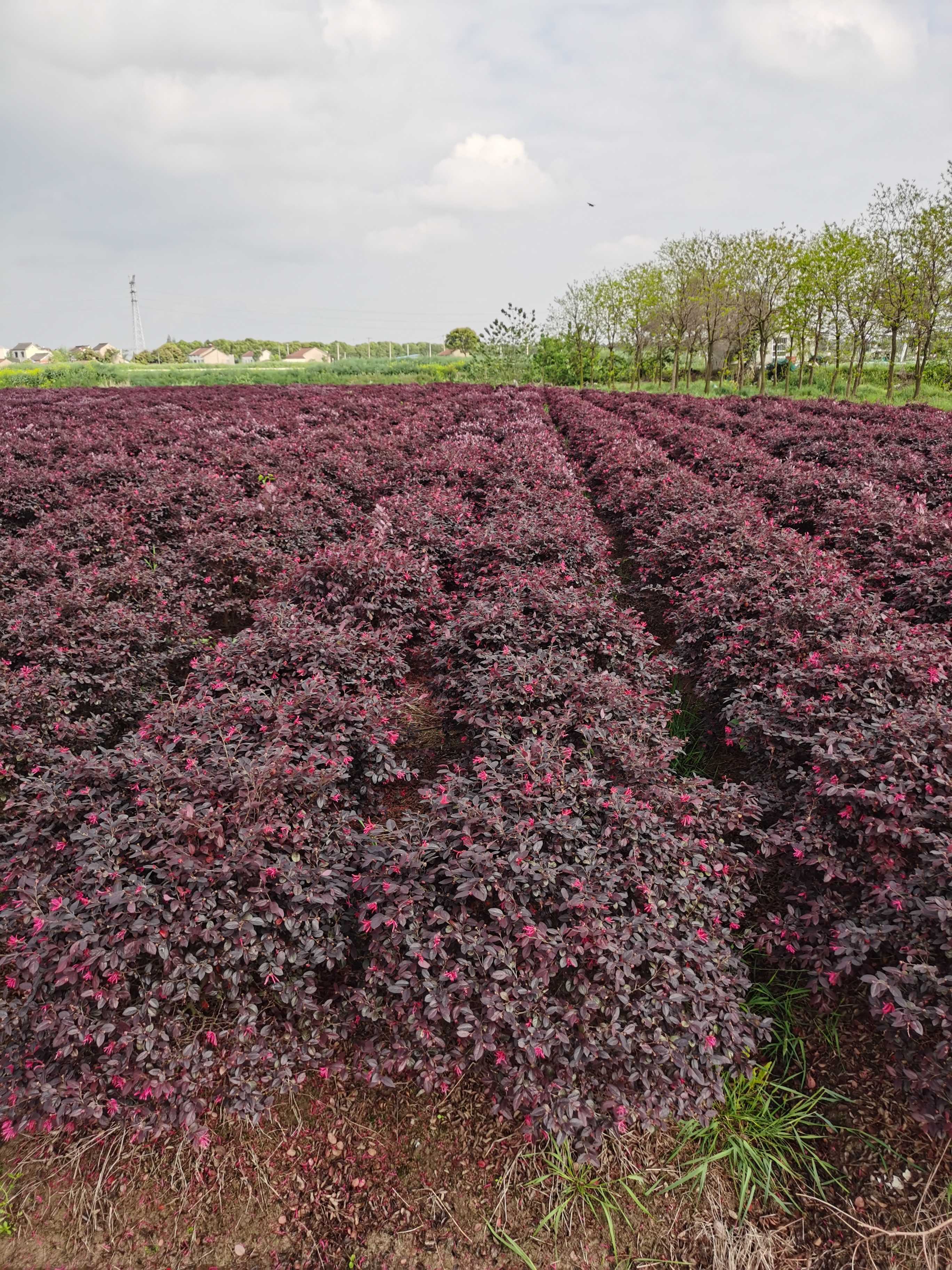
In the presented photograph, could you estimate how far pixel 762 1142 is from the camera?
6.93ft

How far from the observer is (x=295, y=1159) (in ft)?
6.78

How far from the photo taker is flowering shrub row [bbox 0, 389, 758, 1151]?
1868 mm

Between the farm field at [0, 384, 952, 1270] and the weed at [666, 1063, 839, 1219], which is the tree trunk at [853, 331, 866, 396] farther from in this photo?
the weed at [666, 1063, 839, 1219]

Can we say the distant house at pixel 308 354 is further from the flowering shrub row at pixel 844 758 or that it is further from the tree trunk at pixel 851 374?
the flowering shrub row at pixel 844 758

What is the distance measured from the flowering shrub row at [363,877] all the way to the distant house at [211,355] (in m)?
82.0

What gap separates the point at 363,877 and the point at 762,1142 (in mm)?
1617

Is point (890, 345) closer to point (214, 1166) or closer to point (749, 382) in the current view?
point (749, 382)

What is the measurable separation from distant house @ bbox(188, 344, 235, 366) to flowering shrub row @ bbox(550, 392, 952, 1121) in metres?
82.4

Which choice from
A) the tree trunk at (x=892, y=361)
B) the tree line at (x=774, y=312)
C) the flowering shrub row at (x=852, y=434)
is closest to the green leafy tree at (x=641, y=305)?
the tree line at (x=774, y=312)

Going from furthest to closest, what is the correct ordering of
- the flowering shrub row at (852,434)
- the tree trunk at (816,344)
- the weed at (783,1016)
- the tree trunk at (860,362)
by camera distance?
1. the tree trunk at (816,344)
2. the tree trunk at (860,362)
3. the flowering shrub row at (852,434)
4. the weed at (783,1016)

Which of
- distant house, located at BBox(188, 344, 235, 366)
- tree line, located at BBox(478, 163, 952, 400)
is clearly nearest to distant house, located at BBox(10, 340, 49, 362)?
distant house, located at BBox(188, 344, 235, 366)

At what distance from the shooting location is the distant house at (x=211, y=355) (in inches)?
2955

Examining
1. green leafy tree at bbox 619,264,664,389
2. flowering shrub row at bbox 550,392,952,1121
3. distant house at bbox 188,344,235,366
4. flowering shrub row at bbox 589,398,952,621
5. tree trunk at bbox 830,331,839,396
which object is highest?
distant house at bbox 188,344,235,366

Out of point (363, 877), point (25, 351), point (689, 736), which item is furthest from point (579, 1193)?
point (25, 351)
